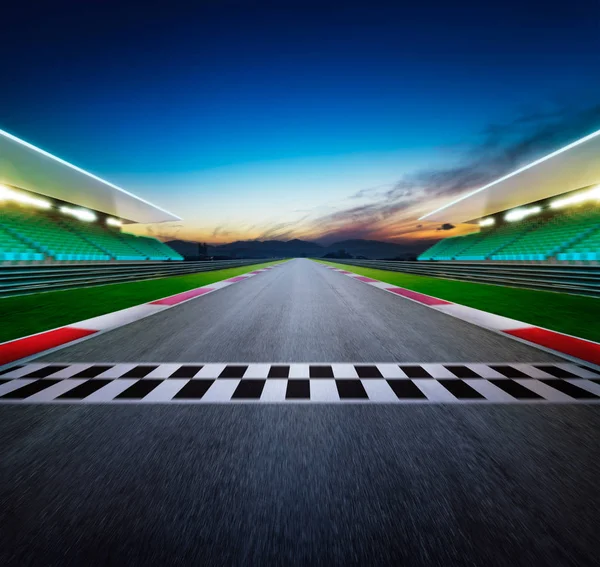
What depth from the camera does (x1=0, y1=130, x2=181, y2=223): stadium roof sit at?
13.0 metres

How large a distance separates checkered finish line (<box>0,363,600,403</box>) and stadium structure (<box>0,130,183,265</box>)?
43.0 ft

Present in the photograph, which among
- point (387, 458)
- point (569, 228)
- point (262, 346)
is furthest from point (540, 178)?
point (387, 458)

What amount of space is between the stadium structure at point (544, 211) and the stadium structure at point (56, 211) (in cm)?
2210

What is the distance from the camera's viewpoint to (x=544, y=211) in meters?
25.2

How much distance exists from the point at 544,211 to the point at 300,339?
28601 mm

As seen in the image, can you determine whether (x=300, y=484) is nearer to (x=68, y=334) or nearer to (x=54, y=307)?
(x=68, y=334)

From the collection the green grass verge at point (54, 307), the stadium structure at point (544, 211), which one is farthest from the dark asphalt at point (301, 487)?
the stadium structure at point (544, 211)

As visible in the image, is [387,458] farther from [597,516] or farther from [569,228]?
[569,228]

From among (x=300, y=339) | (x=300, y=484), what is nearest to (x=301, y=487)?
(x=300, y=484)

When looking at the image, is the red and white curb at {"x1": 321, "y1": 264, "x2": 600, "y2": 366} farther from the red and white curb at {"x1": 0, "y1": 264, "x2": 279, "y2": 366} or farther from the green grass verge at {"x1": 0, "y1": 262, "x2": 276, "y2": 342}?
the green grass verge at {"x1": 0, "y1": 262, "x2": 276, "y2": 342}

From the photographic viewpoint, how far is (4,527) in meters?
1.42

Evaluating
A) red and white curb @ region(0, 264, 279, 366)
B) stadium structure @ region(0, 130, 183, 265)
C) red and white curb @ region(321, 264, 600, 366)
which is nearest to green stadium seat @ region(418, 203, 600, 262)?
red and white curb @ region(321, 264, 600, 366)

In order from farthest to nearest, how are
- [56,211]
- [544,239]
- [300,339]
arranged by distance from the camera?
[56,211] < [544,239] < [300,339]

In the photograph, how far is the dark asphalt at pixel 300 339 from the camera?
396cm
